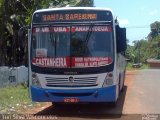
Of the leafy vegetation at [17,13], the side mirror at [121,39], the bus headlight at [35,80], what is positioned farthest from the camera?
the leafy vegetation at [17,13]

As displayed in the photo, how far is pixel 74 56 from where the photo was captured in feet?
42.2

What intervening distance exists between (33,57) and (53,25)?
1.17 metres

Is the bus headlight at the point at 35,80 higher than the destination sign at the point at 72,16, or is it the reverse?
the destination sign at the point at 72,16

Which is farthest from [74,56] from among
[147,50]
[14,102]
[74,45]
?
[147,50]

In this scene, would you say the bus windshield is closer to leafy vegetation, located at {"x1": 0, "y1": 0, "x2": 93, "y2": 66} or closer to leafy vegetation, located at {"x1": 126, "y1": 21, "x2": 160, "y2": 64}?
leafy vegetation, located at {"x1": 0, "y1": 0, "x2": 93, "y2": 66}

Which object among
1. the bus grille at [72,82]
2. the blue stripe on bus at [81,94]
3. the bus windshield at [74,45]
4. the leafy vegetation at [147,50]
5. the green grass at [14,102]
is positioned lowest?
the leafy vegetation at [147,50]

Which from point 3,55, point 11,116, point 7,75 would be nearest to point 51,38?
point 11,116

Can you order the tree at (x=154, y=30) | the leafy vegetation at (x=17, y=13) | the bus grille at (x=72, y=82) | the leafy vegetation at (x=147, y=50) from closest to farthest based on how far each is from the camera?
the bus grille at (x=72, y=82) < the leafy vegetation at (x=17, y=13) < the leafy vegetation at (x=147, y=50) < the tree at (x=154, y=30)

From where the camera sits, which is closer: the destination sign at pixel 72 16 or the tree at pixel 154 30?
the destination sign at pixel 72 16

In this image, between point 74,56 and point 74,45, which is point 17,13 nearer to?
point 74,45

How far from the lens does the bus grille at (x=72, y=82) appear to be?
12750mm

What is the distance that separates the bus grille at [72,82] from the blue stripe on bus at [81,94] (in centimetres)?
18

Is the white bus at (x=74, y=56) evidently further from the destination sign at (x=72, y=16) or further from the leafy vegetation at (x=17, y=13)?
the leafy vegetation at (x=17, y=13)

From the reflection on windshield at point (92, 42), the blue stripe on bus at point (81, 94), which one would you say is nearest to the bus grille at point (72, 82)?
the blue stripe on bus at point (81, 94)
